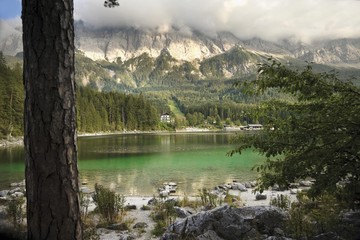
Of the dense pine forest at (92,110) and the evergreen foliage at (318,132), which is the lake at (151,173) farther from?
the dense pine forest at (92,110)

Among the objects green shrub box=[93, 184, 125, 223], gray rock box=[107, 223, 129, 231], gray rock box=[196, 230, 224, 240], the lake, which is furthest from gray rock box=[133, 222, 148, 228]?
the lake

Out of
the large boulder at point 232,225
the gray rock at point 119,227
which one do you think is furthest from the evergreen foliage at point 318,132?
the gray rock at point 119,227

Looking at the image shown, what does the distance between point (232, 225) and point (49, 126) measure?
585 cm

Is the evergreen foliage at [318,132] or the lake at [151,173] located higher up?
the evergreen foliage at [318,132]

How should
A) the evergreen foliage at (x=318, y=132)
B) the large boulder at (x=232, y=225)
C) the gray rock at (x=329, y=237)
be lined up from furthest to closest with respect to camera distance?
the large boulder at (x=232, y=225) < the gray rock at (x=329, y=237) < the evergreen foliage at (x=318, y=132)

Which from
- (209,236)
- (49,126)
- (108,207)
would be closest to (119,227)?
(108,207)

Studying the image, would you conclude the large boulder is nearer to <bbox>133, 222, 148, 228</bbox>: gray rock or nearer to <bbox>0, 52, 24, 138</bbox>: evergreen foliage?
<bbox>133, 222, 148, 228</bbox>: gray rock

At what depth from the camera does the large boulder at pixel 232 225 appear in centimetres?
794

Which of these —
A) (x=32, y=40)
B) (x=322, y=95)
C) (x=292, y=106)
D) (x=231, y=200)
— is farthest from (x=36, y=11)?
(x=231, y=200)

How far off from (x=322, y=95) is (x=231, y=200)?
39.0 ft

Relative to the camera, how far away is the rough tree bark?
3342 mm

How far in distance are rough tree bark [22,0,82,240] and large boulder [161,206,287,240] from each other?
4.77m

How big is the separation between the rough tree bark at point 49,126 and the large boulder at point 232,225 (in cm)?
477

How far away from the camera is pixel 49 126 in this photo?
3.36 m
